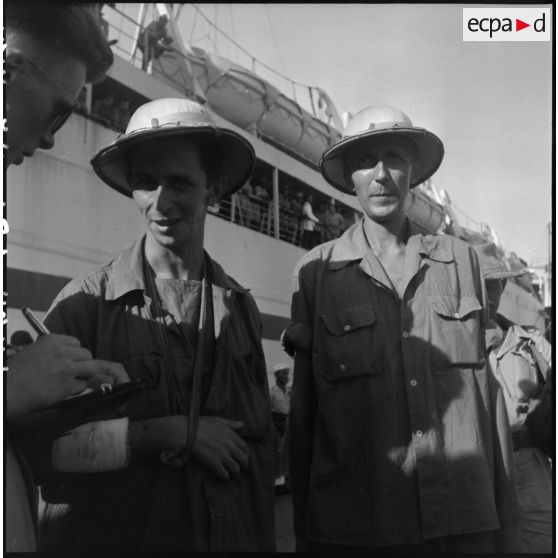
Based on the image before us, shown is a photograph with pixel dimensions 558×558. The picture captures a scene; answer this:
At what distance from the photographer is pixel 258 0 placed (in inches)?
68.9

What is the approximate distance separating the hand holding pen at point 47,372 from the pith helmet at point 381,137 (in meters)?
1.00

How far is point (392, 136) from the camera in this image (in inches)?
70.2

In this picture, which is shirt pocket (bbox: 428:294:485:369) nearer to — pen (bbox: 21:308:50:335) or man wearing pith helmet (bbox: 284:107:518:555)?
man wearing pith helmet (bbox: 284:107:518:555)

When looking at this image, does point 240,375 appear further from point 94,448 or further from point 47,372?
point 47,372

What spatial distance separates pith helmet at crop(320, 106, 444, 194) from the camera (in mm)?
1759

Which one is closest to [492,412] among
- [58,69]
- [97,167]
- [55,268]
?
[97,167]

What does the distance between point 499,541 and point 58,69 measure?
1602mm

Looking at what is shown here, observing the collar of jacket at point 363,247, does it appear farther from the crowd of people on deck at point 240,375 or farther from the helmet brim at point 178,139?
the helmet brim at point 178,139

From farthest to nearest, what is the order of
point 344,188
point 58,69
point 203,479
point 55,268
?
point 55,268, point 344,188, point 203,479, point 58,69

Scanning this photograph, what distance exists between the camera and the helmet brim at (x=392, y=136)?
176cm

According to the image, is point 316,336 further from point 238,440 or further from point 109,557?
point 109,557

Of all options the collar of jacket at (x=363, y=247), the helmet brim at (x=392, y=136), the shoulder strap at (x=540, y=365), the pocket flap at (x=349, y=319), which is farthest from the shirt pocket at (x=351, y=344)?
the shoulder strap at (x=540, y=365)

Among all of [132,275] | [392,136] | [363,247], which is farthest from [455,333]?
[132,275]

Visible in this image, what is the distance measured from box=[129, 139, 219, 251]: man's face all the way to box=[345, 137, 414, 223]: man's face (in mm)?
501
